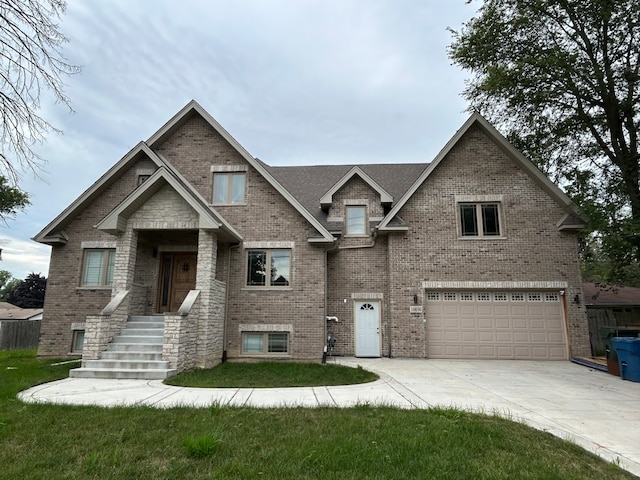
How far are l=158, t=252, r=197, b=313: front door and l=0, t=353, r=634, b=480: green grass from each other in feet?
21.4

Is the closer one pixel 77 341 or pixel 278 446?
pixel 278 446

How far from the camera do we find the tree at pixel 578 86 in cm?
1097

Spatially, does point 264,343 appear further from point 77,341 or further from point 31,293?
point 31,293

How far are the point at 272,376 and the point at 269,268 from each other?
4.31 m

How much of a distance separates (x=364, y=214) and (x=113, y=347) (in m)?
9.42

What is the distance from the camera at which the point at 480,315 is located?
1287 centimetres

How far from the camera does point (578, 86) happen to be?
12156 millimetres

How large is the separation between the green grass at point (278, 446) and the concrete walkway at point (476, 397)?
642 millimetres

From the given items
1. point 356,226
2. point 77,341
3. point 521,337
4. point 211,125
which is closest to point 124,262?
point 77,341

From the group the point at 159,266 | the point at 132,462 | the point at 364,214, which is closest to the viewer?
the point at 132,462

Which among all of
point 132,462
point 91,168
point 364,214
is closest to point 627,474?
point 132,462

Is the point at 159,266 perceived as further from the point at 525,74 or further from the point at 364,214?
the point at 525,74

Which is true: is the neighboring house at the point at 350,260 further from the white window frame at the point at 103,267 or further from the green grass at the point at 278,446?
the green grass at the point at 278,446

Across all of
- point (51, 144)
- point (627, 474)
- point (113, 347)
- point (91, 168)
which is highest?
point (91, 168)
